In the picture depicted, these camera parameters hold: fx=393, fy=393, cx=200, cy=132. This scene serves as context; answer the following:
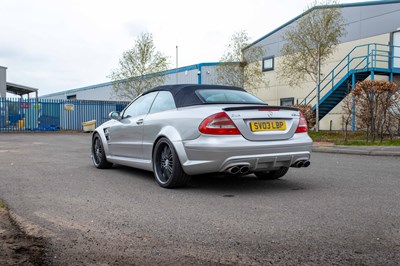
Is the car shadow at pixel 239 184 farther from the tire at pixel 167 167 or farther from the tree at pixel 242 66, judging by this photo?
the tree at pixel 242 66

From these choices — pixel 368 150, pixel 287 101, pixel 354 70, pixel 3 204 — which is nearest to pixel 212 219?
pixel 3 204

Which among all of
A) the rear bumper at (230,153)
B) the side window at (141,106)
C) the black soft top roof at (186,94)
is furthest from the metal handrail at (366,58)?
the rear bumper at (230,153)

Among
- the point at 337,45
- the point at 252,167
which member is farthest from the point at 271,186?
the point at 337,45

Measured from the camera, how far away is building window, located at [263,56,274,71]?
2529 cm

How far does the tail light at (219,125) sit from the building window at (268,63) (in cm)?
2109

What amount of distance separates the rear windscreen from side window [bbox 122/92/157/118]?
3.58 feet

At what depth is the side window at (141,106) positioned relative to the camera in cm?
657

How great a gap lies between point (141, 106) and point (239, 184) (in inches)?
87.0

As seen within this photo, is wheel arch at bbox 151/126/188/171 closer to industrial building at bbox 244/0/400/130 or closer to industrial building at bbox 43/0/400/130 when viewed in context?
industrial building at bbox 244/0/400/130

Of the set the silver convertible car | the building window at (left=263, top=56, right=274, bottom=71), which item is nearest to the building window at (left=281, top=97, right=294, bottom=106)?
the building window at (left=263, top=56, right=274, bottom=71)

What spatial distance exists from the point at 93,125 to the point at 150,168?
23.6 metres

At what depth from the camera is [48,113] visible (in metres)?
29.6

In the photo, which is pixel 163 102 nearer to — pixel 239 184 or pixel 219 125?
pixel 219 125

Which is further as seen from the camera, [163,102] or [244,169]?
[163,102]
